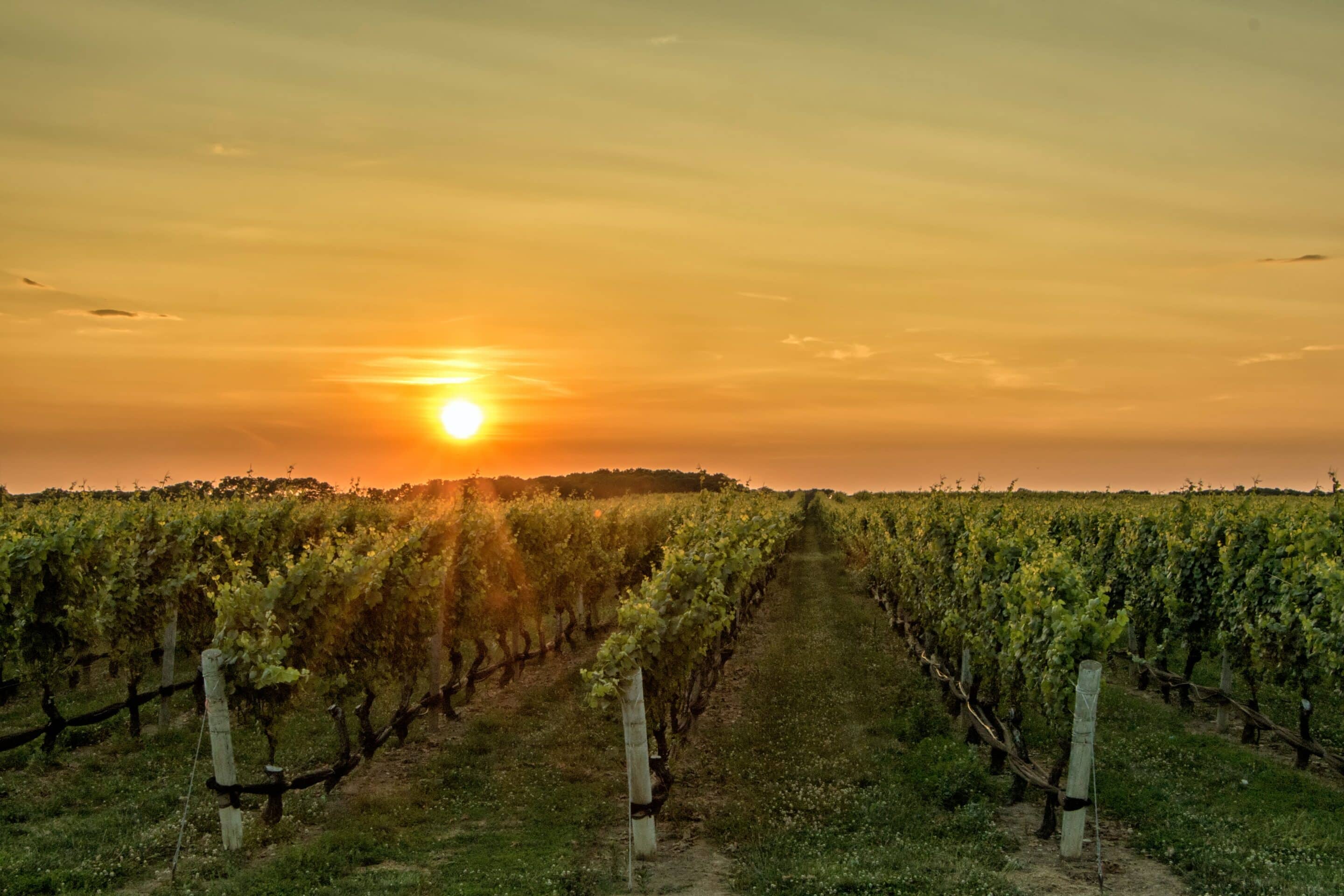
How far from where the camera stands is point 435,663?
16641mm

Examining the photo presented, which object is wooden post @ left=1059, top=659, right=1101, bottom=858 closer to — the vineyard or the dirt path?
the vineyard

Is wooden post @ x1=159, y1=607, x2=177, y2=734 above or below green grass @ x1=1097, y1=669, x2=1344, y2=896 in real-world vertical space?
above

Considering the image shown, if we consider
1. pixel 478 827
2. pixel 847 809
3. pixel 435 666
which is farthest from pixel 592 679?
pixel 435 666

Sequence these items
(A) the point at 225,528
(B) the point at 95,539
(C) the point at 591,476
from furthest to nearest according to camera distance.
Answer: (C) the point at 591,476
(A) the point at 225,528
(B) the point at 95,539

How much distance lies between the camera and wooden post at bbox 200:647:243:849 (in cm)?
1053

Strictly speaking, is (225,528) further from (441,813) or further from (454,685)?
(441,813)

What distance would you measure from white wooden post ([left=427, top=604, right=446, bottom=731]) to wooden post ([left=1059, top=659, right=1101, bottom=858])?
33.3 feet

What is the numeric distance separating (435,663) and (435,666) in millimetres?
55

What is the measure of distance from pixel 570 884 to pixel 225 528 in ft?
46.3

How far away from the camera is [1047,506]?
35500 mm

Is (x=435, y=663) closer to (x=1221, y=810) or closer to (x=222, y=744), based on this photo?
(x=222, y=744)

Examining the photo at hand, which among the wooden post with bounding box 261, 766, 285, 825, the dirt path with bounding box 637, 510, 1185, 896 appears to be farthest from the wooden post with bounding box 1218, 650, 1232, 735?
the wooden post with bounding box 261, 766, 285, 825

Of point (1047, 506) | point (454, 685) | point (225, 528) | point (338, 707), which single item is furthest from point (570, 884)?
point (1047, 506)

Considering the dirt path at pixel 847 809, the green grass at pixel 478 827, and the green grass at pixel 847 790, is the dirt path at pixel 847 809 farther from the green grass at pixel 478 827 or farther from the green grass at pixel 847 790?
the green grass at pixel 478 827
